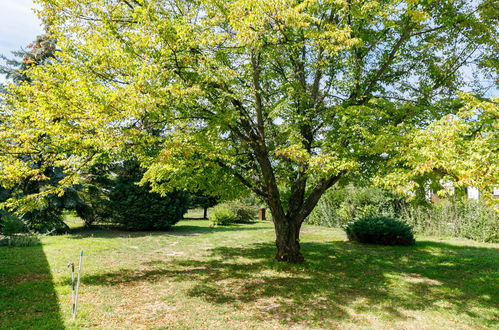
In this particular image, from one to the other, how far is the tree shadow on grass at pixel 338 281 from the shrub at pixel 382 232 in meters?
1.32

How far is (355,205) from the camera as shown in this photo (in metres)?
17.4

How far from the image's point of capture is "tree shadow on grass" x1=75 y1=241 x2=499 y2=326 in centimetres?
566

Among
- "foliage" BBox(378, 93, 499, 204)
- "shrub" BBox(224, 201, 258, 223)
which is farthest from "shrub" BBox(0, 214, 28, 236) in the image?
"foliage" BBox(378, 93, 499, 204)

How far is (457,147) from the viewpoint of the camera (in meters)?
4.89

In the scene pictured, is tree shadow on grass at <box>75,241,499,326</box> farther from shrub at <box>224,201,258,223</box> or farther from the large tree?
shrub at <box>224,201,258,223</box>

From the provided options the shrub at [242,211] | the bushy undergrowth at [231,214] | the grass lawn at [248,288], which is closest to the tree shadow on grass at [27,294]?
the grass lawn at [248,288]

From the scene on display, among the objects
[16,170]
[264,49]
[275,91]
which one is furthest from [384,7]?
[16,170]

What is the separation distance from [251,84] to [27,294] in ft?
22.2

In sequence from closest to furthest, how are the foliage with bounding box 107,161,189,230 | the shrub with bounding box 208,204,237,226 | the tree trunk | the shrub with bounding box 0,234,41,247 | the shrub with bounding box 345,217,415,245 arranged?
the tree trunk < the shrub with bounding box 0,234,41,247 < the shrub with bounding box 345,217,415,245 < the foliage with bounding box 107,161,189,230 < the shrub with bounding box 208,204,237,226

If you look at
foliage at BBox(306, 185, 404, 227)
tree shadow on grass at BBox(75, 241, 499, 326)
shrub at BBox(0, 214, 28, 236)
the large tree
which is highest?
the large tree

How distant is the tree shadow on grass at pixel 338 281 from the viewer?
18.6 feet

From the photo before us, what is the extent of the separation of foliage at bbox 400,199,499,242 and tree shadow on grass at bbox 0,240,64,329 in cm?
1307

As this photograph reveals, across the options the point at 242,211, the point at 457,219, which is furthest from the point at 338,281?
the point at 242,211

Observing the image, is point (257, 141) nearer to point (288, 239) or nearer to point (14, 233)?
point (288, 239)
